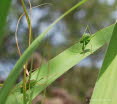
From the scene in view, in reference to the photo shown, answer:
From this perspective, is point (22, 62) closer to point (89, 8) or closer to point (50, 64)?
point (50, 64)

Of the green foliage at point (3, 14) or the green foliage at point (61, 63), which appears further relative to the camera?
the green foliage at point (61, 63)

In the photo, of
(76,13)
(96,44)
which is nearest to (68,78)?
(76,13)

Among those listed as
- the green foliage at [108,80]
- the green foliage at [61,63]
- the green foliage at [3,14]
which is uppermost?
the green foliage at [3,14]

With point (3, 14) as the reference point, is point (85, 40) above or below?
below

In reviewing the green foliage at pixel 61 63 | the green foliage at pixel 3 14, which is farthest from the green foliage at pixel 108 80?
the green foliage at pixel 3 14

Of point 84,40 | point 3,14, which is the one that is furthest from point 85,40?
point 3,14

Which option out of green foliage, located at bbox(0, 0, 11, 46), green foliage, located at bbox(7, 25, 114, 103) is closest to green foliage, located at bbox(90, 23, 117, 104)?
green foliage, located at bbox(7, 25, 114, 103)

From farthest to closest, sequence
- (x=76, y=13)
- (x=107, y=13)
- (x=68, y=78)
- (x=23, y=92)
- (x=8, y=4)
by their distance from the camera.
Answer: (x=107, y=13)
(x=76, y=13)
(x=68, y=78)
(x=23, y=92)
(x=8, y=4)

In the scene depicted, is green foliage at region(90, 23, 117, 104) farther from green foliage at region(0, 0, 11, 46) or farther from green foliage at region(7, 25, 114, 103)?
green foliage at region(0, 0, 11, 46)

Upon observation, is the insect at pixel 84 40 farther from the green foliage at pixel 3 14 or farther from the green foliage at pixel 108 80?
the green foliage at pixel 3 14

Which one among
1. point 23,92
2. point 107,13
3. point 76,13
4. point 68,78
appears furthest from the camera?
point 107,13

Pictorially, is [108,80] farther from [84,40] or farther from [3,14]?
[3,14]
